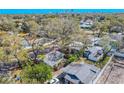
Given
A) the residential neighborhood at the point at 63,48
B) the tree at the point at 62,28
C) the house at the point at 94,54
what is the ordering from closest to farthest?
the residential neighborhood at the point at 63,48 < the tree at the point at 62,28 < the house at the point at 94,54

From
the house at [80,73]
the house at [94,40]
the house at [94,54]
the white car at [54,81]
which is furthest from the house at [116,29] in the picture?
the white car at [54,81]

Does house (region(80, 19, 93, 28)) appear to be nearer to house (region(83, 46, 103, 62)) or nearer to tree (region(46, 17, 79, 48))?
tree (region(46, 17, 79, 48))

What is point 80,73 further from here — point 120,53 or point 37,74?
point 120,53

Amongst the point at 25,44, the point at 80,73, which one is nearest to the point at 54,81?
the point at 80,73

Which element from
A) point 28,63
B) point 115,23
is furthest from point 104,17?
point 28,63

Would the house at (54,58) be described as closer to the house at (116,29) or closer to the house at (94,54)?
the house at (94,54)
